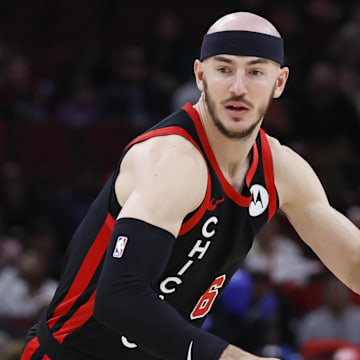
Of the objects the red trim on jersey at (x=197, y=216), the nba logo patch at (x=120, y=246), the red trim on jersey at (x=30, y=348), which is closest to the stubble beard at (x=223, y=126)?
the red trim on jersey at (x=197, y=216)

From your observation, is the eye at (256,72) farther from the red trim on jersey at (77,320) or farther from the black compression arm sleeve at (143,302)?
the red trim on jersey at (77,320)

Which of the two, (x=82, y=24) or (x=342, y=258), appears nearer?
(x=342, y=258)

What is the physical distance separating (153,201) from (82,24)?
934cm

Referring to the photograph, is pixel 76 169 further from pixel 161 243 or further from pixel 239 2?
pixel 161 243

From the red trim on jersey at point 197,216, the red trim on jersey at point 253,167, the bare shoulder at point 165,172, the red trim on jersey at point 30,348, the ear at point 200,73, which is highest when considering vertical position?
the ear at point 200,73

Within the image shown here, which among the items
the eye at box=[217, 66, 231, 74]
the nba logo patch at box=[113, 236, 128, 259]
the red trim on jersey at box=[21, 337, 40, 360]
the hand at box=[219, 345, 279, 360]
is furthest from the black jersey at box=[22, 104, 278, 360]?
the hand at box=[219, 345, 279, 360]

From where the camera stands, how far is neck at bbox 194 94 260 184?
10.8 ft

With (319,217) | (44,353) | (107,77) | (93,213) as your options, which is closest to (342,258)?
(319,217)

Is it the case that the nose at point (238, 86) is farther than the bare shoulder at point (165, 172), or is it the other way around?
the nose at point (238, 86)

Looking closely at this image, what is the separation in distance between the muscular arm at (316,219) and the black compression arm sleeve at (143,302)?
904mm

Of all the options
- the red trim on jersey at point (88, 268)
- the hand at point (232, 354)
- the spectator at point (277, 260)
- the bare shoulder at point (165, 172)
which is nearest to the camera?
the hand at point (232, 354)

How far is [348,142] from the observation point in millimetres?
9625

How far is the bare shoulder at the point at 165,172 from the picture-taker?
2.88 m

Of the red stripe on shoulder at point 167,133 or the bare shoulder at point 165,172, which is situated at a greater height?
the red stripe on shoulder at point 167,133
